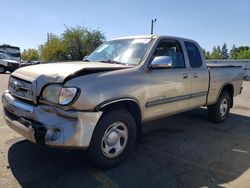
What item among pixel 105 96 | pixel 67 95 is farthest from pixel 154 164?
pixel 67 95

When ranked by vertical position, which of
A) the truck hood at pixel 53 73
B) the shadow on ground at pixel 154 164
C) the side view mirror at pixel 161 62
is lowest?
the shadow on ground at pixel 154 164

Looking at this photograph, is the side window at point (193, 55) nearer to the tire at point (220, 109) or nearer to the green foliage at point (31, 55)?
the tire at point (220, 109)

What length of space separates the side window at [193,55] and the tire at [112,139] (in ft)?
7.43

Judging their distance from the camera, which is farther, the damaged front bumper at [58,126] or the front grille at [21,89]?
the front grille at [21,89]

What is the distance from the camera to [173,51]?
5699 millimetres

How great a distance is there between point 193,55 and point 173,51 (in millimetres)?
638

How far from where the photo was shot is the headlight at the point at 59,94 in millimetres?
3625

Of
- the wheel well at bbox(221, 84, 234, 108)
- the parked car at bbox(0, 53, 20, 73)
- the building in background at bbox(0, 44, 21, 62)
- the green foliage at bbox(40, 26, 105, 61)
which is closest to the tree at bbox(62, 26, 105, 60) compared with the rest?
the green foliage at bbox(40, 26, 105, 61)

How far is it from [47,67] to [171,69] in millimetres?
2198

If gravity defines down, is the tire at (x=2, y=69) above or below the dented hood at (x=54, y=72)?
below

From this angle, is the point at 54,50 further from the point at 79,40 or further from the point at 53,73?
the point at 53,73

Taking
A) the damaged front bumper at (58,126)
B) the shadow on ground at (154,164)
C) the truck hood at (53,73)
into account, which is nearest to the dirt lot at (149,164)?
the shadow on ground at (154,164)

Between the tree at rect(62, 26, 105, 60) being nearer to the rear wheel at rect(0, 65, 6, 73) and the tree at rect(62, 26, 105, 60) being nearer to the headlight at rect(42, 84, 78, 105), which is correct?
the rear wheel at rect(0, 65, 6, 73)

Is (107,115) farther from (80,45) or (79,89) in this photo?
(80,45)
